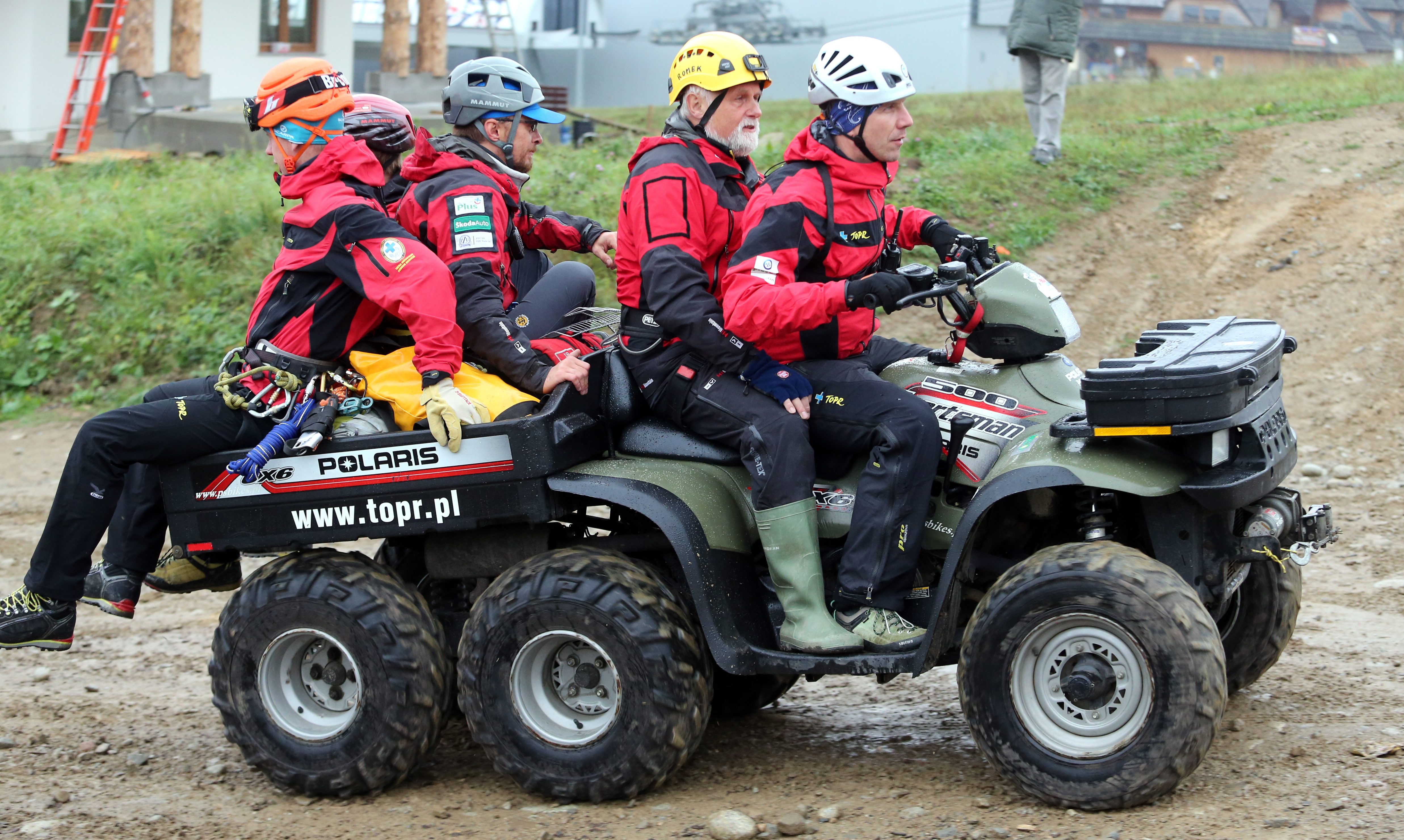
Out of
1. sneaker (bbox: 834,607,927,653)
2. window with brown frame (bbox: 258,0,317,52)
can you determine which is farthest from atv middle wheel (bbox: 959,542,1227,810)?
window with brown frame (bbox: 258,0,317,52)

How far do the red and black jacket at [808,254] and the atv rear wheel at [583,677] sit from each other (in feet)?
3.21

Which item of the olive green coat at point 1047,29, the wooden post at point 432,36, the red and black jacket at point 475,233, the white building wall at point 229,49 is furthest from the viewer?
the wooden post at point 432,36

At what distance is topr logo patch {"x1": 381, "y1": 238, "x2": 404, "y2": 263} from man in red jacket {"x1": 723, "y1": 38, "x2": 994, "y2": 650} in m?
1.16

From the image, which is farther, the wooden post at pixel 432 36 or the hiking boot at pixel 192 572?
the wooden post at pixel 432 36

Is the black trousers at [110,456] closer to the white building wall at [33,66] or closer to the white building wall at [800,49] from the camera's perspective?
the white building wall at [33,66]

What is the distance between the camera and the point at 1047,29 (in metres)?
13.1

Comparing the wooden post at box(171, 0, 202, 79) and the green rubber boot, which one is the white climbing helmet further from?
the wooden post at box(171, 0, 202, 79)

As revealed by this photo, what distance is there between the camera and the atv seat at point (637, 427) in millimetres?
5082

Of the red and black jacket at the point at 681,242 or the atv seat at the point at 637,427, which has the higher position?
the red and black jacket at the point at 681,242

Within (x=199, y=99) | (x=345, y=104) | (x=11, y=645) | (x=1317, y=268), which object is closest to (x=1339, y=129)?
(x=1317, y=268)

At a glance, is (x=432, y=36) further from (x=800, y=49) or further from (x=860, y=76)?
(x=800, y=49)

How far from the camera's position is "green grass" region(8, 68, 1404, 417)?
478 inches

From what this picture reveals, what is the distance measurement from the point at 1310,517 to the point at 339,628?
3314 millimetres

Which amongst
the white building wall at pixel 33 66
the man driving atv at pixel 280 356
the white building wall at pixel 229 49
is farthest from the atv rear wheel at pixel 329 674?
the white building wall at pixel 229 49
